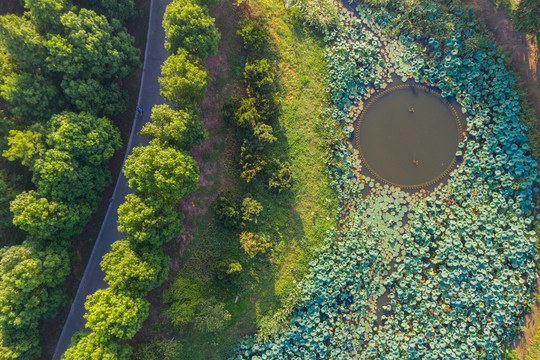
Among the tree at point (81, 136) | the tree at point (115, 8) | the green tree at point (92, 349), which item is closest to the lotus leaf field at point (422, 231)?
the green tree at point (92, 349)

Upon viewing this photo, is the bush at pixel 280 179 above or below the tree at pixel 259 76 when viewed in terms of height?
below

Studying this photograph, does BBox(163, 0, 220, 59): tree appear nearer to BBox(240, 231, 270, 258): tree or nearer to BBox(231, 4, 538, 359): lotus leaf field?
BBox(231, 4, 538, 359): lotus leaf field

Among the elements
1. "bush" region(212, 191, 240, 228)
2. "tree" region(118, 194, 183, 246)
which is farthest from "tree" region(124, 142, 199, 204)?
"bush" region(212, 191, 240, 228)

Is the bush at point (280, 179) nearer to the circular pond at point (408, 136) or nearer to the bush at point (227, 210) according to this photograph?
the bush at point (227, 210)

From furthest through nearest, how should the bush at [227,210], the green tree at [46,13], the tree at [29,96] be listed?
1. the bush at [227,210]
2. the tree at [29,96]
3. the green tree at [46,13]

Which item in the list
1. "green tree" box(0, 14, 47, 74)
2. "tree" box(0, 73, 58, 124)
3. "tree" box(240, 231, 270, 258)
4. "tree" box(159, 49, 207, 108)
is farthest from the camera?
"tree" box(240, 231, 270, 258)
